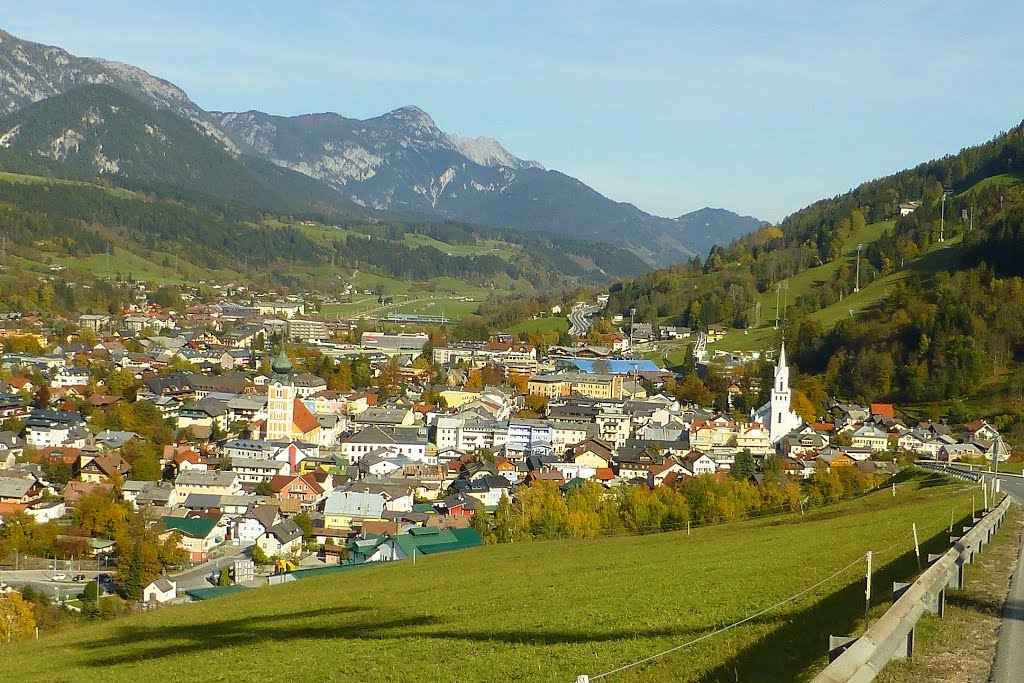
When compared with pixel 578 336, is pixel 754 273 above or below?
above

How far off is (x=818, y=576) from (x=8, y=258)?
13657cm

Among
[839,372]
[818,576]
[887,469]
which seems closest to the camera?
[818,576]

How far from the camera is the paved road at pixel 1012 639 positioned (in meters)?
7.44

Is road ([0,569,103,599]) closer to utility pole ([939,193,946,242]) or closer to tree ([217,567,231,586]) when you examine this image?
tree ([217,567,231,586])

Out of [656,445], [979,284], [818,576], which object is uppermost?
[979,284]

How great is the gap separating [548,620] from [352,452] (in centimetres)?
4685

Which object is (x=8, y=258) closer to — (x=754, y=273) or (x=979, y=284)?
(x=754, y=273)

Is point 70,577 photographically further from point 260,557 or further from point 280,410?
point 280,410

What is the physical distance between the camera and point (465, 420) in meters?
61.7

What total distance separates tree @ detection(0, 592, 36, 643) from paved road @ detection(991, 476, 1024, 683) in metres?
21.3

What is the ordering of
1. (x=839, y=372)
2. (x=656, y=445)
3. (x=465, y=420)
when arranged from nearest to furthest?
(x=656, y=445)
(x=465, y=420)
(x=839, y=372)

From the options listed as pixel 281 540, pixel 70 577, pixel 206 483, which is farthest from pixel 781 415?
pixel 70 577

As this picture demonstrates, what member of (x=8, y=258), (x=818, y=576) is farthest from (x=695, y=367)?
(x=8, y=258)

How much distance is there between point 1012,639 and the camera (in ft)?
27.3
